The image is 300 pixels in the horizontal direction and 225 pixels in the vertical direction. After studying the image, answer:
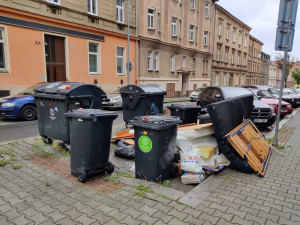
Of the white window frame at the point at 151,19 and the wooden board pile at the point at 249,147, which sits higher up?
the white window frame at the point at 151,19

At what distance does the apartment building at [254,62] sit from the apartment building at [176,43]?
Answer: 23.4m

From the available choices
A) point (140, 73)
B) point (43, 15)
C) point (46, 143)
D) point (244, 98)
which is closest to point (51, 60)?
point (43, 15)

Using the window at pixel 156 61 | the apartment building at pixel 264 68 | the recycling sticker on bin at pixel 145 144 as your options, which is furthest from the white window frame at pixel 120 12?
the apartment building at pixel 264 68

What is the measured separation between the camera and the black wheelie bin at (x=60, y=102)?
5066mm

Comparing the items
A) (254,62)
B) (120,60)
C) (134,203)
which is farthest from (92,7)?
(254,62)

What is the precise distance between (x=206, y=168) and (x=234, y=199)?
0.97 meters

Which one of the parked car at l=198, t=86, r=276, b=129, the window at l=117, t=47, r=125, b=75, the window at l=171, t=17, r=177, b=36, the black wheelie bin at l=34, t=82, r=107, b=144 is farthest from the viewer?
the window at l=171, t=17, r=177, b=36

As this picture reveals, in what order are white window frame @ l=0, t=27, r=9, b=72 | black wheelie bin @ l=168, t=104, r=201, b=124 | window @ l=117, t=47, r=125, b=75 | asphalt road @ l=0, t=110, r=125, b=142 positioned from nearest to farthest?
black wheelie bin @ l=168, t=104, r=201, b=124, asphalt road @ l=0, t=110, r=125, b=142, white window frame @ l=0, t=27, r=9, b=72, window @ l=117, t=47, r=125, b=75

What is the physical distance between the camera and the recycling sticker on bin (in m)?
3.77

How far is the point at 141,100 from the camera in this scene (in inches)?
298

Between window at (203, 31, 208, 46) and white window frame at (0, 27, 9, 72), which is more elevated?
window at (203, 31, 208, 46)

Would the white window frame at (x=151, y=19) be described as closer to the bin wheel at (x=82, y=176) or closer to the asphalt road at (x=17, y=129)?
the asphalt road at (x=17, y=129)

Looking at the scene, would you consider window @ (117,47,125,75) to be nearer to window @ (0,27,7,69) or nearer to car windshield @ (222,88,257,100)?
window @ (0,27,7,69)

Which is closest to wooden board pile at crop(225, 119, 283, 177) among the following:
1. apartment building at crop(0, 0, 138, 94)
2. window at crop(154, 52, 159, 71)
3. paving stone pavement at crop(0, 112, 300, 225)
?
paving stone pavement at crop(0, 112, 300, 225)
